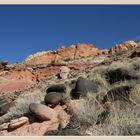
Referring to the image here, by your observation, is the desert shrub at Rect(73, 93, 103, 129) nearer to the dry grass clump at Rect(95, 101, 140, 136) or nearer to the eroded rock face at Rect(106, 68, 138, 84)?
the dry grass clump at Rect(95, 101, 140, 136)

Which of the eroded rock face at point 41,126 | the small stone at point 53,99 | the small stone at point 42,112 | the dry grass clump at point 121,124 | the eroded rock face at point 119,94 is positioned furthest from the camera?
the small stone at point 53,99

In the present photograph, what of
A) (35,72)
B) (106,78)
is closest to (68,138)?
(106,78)

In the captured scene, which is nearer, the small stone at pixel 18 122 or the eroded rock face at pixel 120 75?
the small stone at pixel 18 122

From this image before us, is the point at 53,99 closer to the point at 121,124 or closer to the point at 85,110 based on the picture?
the point at 85,110

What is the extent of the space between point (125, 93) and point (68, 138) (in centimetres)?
311

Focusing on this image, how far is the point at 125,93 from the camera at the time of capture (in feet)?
29.3

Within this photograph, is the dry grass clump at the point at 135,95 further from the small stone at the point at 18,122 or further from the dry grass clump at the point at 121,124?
the small stone at the point at 18,122

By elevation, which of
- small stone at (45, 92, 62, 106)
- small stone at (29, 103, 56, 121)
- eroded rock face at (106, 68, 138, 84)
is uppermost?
eroded rock face at (106, 68, 138, 84)

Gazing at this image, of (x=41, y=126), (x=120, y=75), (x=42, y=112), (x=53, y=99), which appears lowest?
(x=41, y=126)

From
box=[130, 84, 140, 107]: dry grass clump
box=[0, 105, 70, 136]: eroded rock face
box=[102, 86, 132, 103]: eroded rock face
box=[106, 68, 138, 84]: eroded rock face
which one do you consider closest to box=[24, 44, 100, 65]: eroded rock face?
box=[106, 68, 138, 84]: eroded rock face

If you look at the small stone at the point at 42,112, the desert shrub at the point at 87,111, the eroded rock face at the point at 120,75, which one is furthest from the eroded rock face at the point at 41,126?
the eroded rock face at the point at 120,75

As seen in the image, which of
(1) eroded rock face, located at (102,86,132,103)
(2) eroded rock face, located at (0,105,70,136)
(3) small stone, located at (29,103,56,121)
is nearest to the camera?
(1) eroded rock face, located at (102,86,132,103)

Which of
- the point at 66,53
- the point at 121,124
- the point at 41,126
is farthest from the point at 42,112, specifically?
the point at 66,53

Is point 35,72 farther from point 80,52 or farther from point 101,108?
point 80,52
